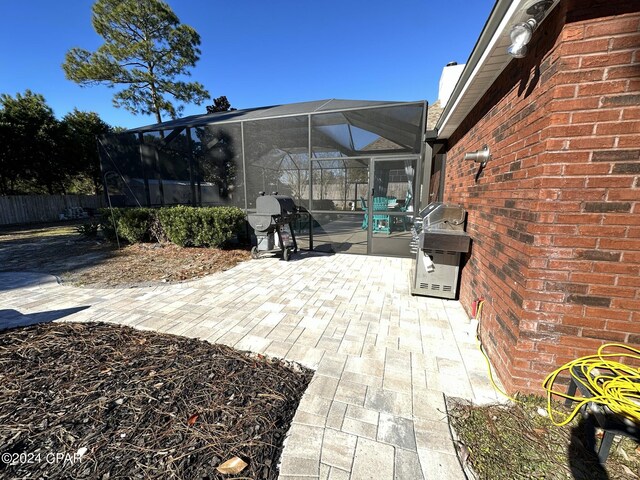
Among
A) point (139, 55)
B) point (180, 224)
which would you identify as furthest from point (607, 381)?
point (139, 55)

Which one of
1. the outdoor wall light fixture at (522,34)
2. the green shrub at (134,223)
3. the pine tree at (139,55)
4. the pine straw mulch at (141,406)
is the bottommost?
the pine straw mulch at (141,406)

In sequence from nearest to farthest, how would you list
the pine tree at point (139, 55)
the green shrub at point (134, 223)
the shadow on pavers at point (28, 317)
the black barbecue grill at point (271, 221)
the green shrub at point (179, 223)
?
the shadow on pavers at point (28, 317) < the black barbecue grill at point (271, 221) < the green shrub at point (179, 223) < the green shrub at point (134, 223) < the pine tree at point (139, 55)

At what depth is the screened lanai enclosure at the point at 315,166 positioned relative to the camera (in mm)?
5215

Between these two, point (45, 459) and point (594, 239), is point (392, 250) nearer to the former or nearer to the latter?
point (594, 239)

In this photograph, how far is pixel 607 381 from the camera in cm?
130

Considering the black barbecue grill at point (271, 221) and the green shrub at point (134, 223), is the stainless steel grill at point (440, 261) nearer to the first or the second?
the black barbecue grill at point (271, 221)

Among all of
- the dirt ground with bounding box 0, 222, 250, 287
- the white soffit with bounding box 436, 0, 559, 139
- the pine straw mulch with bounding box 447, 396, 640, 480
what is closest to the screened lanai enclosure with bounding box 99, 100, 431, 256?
A: the dirt ground with bounding box 0, 222, 250, 287

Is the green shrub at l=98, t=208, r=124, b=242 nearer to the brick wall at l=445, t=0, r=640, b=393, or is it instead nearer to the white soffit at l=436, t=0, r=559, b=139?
the white soffit at l=436, t=0, r=559, b=139

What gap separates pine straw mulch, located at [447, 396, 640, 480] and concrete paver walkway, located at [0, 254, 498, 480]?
10cm

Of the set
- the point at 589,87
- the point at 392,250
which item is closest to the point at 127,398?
the point at 589,87

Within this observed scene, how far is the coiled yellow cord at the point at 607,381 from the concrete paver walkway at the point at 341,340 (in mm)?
403

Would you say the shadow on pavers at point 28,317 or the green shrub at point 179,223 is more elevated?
the green shrub at point 179,223

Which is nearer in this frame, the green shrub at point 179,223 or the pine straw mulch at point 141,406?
the pine straw mulch at point 141,406

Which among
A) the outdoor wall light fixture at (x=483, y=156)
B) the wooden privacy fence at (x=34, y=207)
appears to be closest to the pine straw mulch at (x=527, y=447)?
the outdoor wall light fixture at (x=483, y=156)
